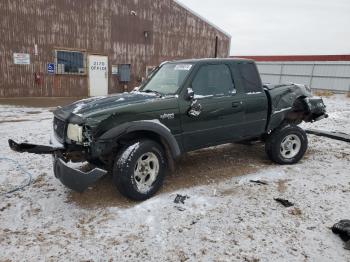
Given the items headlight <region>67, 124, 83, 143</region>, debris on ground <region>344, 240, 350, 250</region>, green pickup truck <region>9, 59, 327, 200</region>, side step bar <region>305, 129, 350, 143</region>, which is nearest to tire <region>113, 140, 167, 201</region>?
green pickup truck <region>9, 59, 327, 200</region>

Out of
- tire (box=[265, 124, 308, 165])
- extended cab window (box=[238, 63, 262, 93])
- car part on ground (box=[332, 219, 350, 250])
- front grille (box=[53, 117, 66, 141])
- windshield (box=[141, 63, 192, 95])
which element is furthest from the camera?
tire (box=[265, 124, 308, 165])

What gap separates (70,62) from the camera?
16.6 meters

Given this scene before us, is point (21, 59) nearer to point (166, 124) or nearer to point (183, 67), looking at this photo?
point (183, 67)

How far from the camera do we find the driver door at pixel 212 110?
481 cm

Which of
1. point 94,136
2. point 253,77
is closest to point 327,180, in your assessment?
point 253,77

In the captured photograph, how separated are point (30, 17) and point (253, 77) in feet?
44.1

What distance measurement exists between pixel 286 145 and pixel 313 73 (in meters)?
23.2

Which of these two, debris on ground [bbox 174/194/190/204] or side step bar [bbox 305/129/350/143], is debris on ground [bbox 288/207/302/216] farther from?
side step bar [bbox 305/129/350/143]

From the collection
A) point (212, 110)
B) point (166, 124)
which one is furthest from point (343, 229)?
point (166, 124)

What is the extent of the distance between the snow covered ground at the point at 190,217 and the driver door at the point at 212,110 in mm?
727

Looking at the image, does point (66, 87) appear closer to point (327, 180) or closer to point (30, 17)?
point (30, 17)

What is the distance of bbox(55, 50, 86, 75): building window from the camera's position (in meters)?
16.2

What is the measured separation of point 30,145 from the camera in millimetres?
4113

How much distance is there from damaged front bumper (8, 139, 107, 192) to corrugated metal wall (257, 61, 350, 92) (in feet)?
77.1
